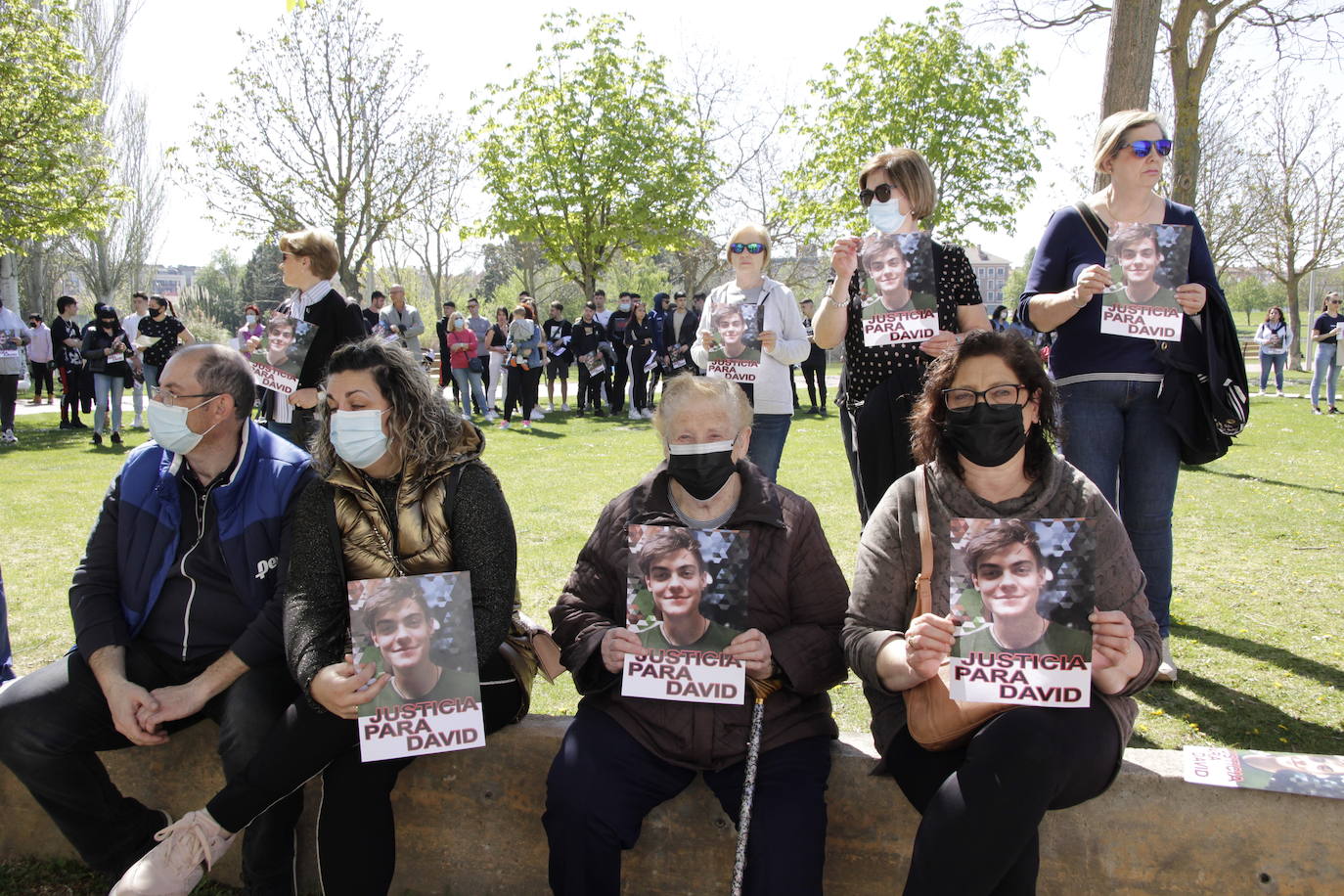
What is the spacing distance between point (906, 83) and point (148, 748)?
24.8 m

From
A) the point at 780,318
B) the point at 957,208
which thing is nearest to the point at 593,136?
the point at 957,208

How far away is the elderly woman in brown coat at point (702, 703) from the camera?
8.07 feet

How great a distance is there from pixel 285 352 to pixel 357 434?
106 inches

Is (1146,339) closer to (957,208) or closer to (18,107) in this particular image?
(18,107)

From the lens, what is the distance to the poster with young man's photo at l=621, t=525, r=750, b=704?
2490 millimetres

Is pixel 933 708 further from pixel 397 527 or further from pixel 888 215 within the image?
pixel 888 215

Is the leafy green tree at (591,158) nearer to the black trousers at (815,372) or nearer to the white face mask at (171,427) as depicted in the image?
the black trousers at (815,372)

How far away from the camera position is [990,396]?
253cm

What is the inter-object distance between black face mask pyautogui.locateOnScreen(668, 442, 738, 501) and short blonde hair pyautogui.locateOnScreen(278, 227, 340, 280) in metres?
3.14

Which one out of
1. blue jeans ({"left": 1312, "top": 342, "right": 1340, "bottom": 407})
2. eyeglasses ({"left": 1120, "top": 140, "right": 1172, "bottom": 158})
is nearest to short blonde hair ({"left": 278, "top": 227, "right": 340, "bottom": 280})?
eyeglasses ({"left": 1120, "top": 140, "right": 1172, "bottom": 158})

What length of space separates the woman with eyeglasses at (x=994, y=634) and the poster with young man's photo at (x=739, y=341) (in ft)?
8.52

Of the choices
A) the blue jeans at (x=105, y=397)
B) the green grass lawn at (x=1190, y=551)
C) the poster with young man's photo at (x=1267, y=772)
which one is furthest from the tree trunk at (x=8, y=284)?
the poster with young man's photo at (x=1267, y=772)

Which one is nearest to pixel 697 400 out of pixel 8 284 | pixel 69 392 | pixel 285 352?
pixel 285 352

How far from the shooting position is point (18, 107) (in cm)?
1733
